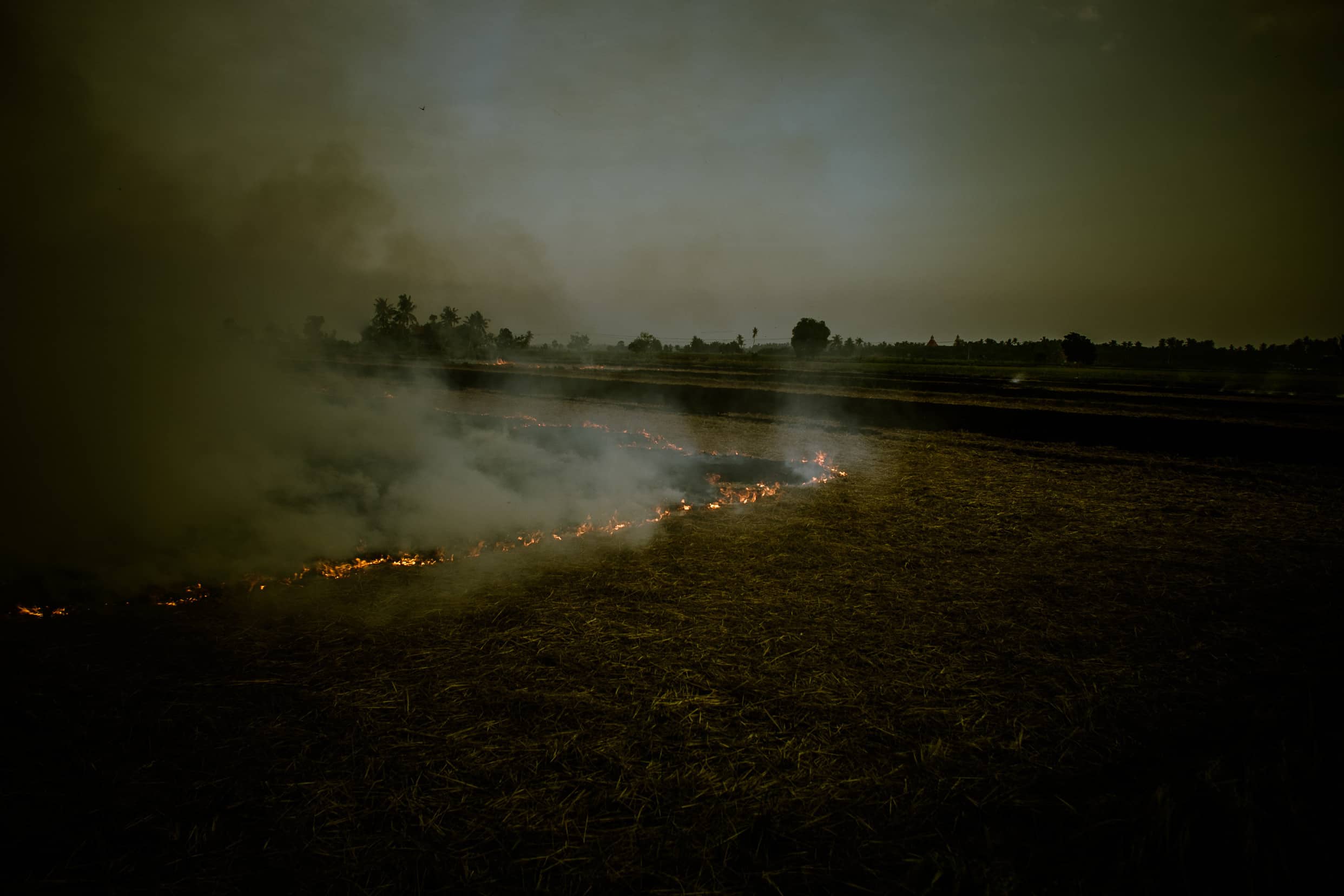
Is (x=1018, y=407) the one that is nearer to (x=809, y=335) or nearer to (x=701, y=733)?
(x=701, y=733)

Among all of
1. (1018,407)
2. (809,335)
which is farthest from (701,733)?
(809,335)

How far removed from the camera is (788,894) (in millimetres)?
2131

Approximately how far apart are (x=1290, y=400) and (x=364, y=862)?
32898 mm

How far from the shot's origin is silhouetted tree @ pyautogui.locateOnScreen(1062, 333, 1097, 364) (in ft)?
205

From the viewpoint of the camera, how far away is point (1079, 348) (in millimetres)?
62812

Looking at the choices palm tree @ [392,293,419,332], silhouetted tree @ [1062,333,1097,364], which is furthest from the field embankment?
silhouetted tree @ [1062,333,1097,364]

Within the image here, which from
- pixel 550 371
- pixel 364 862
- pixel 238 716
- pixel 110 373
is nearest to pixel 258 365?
pixel 110 373

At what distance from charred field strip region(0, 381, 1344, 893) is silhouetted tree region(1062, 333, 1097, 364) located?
71475 mm

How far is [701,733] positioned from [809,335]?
294 feet

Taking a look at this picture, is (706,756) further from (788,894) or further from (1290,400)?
(1290,400)

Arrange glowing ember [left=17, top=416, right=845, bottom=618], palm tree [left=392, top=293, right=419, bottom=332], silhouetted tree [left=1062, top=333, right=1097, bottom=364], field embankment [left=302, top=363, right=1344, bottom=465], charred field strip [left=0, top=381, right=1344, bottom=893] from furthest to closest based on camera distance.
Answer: silhouetted tree [left=1062, top=333, right=1097, bottom=364]
palm tree [left=392, top=293, right=419, bottom=332]
field embankment [left=302, top=363, right=1344, bottom=465]
glowing ember [left=17, top=416, right=845, bottom=618]
charred field strip [left=0, top=381, right=1344, bottom=893]

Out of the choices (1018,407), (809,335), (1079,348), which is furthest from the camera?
(809,335)

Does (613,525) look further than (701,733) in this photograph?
Yes

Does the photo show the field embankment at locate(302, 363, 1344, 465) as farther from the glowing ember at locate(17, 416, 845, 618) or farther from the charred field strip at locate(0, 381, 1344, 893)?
the charred field strip at locate(0, 381, 1344, 893)
